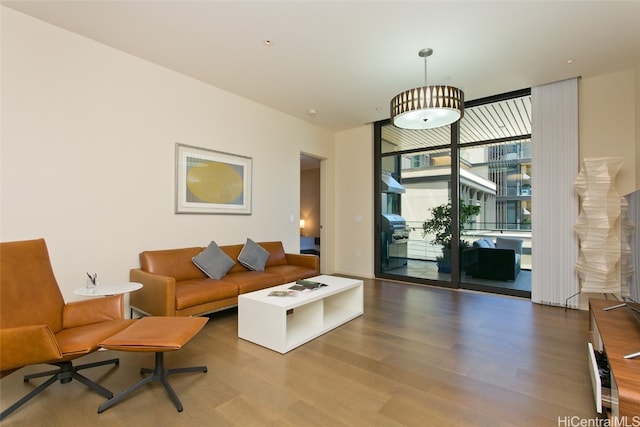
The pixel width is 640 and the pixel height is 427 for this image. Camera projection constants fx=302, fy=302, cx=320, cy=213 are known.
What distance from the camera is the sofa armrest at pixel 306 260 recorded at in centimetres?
454

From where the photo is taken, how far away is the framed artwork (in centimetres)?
382

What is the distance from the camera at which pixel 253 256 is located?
423 cm

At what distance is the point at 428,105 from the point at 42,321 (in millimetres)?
3375

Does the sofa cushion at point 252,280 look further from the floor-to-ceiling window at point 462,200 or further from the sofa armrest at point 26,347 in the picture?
the floor-to-ceiling window at point 462,200

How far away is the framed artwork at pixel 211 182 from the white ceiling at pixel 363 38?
3.27 ft

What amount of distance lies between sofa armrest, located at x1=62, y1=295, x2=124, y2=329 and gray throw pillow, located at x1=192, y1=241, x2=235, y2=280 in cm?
131

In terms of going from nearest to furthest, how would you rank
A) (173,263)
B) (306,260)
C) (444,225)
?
(173,263) < (306,260) < (444,225)

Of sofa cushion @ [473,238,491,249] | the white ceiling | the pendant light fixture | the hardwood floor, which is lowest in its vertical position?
the hardwood floor

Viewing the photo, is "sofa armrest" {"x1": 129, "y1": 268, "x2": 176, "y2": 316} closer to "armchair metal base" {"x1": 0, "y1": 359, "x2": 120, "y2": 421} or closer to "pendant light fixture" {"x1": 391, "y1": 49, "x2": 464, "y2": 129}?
"armchair metal base" {"x1": 0, "y1": 359, "x2": 120, "y2": 421}

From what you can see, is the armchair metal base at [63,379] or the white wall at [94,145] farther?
the white wall at [94,145]

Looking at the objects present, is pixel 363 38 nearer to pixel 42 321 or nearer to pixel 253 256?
pixel 253 256

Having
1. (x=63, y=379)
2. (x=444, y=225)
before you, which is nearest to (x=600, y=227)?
(x=444, y=225)

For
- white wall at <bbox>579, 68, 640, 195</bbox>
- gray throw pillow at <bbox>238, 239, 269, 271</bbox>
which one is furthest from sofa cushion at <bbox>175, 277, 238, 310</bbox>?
white wall at <bbox>579, 68, 640, 195</bbox>

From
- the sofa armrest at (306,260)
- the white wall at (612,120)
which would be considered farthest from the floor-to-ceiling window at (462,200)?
the sofa armrest at (306,260)
